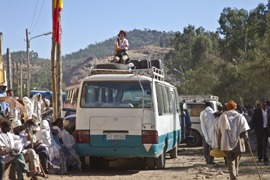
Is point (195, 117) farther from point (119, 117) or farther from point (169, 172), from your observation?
point (119, 117)

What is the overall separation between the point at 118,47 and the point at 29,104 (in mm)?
3205

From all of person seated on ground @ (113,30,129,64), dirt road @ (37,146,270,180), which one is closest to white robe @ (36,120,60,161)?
dirt road @ (37,146,270,180)

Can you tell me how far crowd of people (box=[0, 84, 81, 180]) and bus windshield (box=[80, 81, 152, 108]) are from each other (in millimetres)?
1107

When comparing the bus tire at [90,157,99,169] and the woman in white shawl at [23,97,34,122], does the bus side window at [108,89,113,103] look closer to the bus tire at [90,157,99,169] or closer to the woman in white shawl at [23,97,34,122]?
the bus tire at [90,157,99,169]

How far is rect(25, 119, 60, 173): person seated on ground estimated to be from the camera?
41.6 feet

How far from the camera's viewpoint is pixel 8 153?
11195 millimetres

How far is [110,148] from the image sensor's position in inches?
565

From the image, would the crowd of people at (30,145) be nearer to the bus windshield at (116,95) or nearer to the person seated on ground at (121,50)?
the bus windshield at (116,95)

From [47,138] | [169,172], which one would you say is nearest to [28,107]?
[47,138]

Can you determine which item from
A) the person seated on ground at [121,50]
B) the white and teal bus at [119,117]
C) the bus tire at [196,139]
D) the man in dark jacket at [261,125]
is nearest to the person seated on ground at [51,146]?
the white and teal bus at [119,117]

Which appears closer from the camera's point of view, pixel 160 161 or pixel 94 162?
pixel 160 161

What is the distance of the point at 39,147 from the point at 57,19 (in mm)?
8016

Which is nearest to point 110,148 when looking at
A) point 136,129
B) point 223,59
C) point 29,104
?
point 136,129

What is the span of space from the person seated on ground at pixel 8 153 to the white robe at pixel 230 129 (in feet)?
13.2
